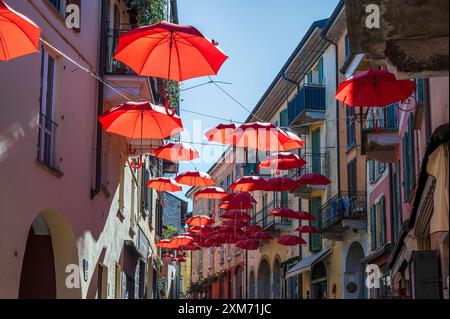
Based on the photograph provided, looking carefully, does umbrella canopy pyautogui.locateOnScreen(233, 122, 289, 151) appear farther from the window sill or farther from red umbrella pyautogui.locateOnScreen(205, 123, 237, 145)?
the window sill

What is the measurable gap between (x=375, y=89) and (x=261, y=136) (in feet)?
11.8

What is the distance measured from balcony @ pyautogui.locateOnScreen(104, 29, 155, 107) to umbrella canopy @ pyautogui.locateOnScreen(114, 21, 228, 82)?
502 centimetres

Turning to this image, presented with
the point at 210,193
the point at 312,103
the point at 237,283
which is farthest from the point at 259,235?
the point at 237,283

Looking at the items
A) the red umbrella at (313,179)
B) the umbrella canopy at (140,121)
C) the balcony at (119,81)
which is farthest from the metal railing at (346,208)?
the umbrella canopy at (140,121)

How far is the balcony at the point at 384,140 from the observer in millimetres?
19969

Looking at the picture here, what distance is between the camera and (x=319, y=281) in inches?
1208

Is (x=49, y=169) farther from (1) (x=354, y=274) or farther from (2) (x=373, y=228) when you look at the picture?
(1) (x=354, y=274)

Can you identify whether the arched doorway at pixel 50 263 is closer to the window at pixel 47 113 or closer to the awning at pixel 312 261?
the window at pixel 47 113

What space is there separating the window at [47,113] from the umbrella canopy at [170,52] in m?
1.75

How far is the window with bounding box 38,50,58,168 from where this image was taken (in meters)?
12.9

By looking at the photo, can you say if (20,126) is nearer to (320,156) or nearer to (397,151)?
(397,151)

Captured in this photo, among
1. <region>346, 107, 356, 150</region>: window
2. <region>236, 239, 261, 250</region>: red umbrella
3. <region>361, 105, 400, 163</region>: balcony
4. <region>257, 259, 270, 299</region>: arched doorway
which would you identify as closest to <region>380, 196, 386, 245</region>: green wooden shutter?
<region>361, 105, 400, 163</region>: balcony

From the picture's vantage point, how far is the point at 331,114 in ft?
97.1

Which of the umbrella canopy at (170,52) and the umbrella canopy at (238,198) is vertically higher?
the umbrella canopy at (170,52)
